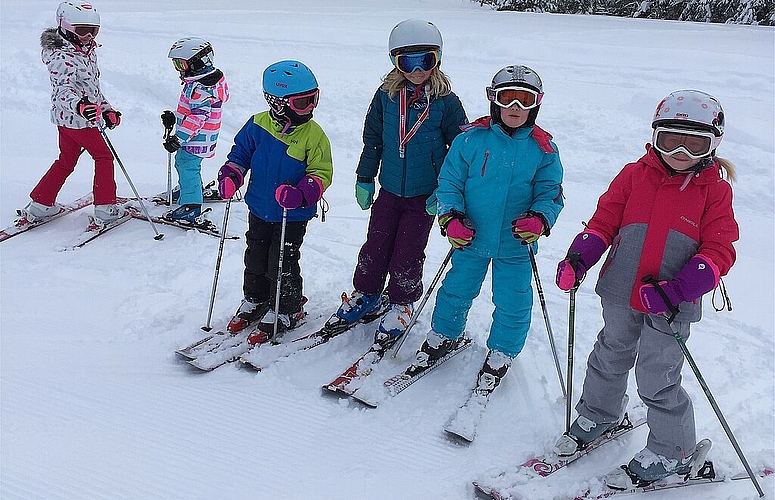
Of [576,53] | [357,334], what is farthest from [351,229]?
[576,53]

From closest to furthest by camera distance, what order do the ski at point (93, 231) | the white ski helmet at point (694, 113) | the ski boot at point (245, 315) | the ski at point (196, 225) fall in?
the white ski helmet at point (694, 113), the ski boot at point (245, 315), the ski at point (93, 231), the ski at point (196, 225)

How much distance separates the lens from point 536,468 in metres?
3.19

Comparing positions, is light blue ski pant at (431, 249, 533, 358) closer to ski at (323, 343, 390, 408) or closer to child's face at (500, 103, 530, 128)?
ski at (323, 343, 390, 408)

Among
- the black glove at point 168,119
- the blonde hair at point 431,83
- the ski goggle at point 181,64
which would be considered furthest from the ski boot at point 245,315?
the ski goggle at point 181,64

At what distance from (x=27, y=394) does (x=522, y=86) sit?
323 centimetres

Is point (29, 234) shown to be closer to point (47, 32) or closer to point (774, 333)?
point (47, 32)

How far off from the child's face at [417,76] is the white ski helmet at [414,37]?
0.14m

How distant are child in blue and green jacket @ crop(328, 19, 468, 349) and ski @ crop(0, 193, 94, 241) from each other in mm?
3302

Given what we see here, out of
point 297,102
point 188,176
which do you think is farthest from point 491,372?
point 188,176

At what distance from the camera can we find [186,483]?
3.01 metres

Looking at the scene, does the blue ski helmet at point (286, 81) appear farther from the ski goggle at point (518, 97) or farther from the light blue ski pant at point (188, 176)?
the light blue ski pant at point (188, 176)

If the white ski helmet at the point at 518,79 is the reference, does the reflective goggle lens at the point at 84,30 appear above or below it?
below

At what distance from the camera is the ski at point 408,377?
378 centimetres

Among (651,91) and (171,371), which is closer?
(171,371)
